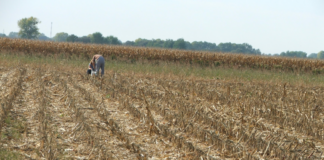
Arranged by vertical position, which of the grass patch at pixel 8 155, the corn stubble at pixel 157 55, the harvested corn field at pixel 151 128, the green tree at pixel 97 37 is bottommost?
the grass patch at pixel 8 155

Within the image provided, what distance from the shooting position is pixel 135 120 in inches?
365

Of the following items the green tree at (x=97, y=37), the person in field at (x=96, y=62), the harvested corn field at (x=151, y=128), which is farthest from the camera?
the green tree at (x=97, y=37)

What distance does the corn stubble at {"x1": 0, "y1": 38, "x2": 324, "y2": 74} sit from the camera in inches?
1153

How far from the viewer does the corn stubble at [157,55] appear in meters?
29.3

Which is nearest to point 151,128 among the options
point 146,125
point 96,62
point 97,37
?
point 146,125

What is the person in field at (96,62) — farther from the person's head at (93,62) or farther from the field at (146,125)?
the field at (146,125)

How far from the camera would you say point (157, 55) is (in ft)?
98.6

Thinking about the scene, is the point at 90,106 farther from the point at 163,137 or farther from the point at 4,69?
the point at 4,69

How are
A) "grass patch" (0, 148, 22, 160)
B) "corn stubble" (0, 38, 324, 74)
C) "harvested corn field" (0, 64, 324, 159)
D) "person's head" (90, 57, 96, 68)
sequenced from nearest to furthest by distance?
"grass patch" (0, 148, 22, 160) < "harvested corn field" (0, 64, 324, 159) < "person's head" (90, 57, 96, 68) < "corn stubble" (0, 38, 324, 74)

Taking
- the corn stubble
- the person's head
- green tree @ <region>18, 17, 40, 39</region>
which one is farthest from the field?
green tree @ <region>18, 17, 40, 39</region>

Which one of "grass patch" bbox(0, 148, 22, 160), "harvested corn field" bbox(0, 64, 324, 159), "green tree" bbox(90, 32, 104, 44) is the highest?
"green tree" bbox(90, 32, 104, 44)

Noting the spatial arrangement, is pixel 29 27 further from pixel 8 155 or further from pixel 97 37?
pixel 8 155

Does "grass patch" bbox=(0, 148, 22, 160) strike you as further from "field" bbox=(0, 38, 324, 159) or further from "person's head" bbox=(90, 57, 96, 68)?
"person's head" bbox=(90, 57, 96, 68)

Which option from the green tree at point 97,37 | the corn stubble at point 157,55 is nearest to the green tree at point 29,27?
the green tree at point 97,37
